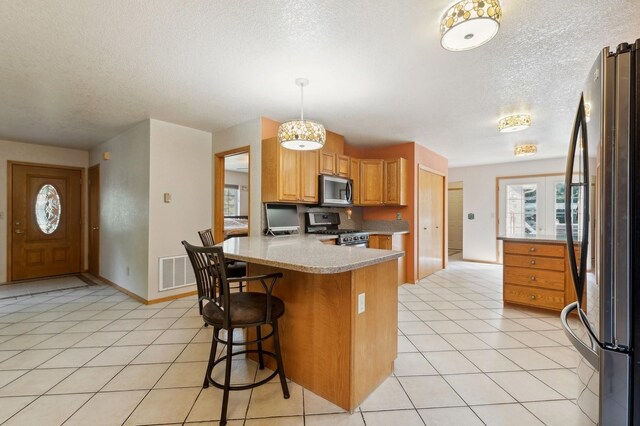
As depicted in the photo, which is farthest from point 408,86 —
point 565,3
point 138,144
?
point 138,144

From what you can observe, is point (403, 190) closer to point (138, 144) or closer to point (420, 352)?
point (420, 352)

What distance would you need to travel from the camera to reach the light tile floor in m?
1.63

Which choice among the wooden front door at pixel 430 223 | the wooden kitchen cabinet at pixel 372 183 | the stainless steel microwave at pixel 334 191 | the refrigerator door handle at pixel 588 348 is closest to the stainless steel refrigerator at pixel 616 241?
the refrigerator door handle at pixel 588 348

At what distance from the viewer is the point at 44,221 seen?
5145 mm

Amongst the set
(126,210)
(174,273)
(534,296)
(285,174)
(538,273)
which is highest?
(285,174)

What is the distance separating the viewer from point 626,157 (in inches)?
35.0

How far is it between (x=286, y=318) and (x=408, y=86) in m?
2.39

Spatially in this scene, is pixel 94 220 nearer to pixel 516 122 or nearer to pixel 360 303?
pixel 360 303

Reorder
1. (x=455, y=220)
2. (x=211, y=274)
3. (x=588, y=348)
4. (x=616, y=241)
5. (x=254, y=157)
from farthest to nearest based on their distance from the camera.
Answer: (x=455, y=220), (x=254, y=157), (x=211, y=274), (x=588, y=348), (x=616, y=241)

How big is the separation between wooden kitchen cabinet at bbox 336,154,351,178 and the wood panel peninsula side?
2405 mm

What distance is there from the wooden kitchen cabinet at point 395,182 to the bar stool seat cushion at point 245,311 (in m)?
3.43

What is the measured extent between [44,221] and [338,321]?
20.5ft

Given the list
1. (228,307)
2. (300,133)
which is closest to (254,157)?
(300,133)

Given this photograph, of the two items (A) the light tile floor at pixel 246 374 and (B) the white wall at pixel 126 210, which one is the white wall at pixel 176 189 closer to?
(B) the white wall at pixel 126 210
